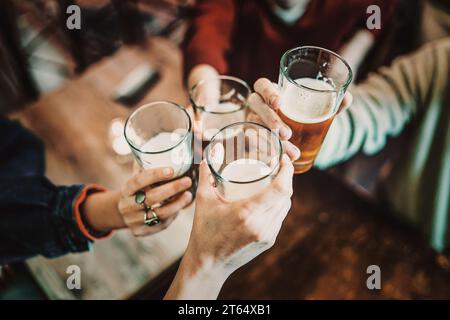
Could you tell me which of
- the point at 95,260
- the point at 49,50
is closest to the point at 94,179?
the point at 95,260

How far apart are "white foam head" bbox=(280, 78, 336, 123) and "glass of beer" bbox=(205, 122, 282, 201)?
11 cm

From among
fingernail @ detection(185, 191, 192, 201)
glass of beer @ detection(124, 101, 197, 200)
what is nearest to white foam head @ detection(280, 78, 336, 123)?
glass of beer @ detection(124, 101, 197, 200)

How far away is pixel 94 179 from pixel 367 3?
154 centimetres

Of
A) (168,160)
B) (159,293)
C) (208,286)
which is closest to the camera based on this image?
(208,286)

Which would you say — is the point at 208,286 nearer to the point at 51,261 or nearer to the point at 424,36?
the point at 51,261

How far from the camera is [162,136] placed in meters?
1.11

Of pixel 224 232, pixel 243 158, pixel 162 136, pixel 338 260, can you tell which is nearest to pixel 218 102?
pixel 162 136

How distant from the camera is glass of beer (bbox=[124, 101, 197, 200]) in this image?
→ 954 millimetres

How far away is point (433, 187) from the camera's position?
65.4 inches

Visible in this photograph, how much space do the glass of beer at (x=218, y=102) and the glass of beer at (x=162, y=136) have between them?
0.09m

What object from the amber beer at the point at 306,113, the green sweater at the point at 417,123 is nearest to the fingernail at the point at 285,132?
the amber beer at the point at 306,113

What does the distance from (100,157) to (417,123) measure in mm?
1543

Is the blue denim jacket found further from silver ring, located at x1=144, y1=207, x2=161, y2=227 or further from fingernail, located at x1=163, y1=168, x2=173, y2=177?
fingernail, located at x1=163, y1=168, x2=173, y2=177

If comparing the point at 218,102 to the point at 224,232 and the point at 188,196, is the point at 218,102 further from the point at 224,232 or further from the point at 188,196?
the point at 224,232
